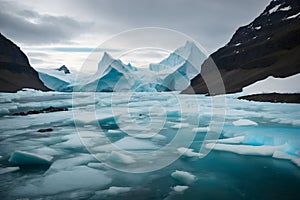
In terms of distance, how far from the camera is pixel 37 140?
35.3 feet

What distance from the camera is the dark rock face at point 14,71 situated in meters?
72.0

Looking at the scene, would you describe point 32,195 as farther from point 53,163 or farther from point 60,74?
point 60,74

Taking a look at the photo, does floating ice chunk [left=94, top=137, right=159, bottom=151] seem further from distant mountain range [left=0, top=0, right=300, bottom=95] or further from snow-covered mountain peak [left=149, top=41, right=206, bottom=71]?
snow-covered mountain peak [left=149, top=41, right=206, bottom=71]

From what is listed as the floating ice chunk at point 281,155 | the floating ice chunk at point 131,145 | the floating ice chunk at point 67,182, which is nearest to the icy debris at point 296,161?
the floating ice chunk at point 281,155

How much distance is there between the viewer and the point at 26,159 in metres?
7.35

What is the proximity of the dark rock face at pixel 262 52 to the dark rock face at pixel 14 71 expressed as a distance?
5011 centimetres

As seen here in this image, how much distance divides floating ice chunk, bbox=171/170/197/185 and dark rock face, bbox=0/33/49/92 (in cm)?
7078

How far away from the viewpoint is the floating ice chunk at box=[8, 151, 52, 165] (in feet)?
24.1

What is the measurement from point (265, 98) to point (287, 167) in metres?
24.8

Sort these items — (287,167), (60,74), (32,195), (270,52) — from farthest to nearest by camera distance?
(60,74), (270,52), (287,167), (32,195)

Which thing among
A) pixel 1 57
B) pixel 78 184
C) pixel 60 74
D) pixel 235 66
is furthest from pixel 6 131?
pixel 60 74

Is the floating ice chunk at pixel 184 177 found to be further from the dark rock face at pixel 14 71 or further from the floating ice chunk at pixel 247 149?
the dark rock face at pixel 14 71

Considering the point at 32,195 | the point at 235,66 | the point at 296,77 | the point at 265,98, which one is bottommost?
the point at 32,195

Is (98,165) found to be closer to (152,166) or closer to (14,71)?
(152,166)
